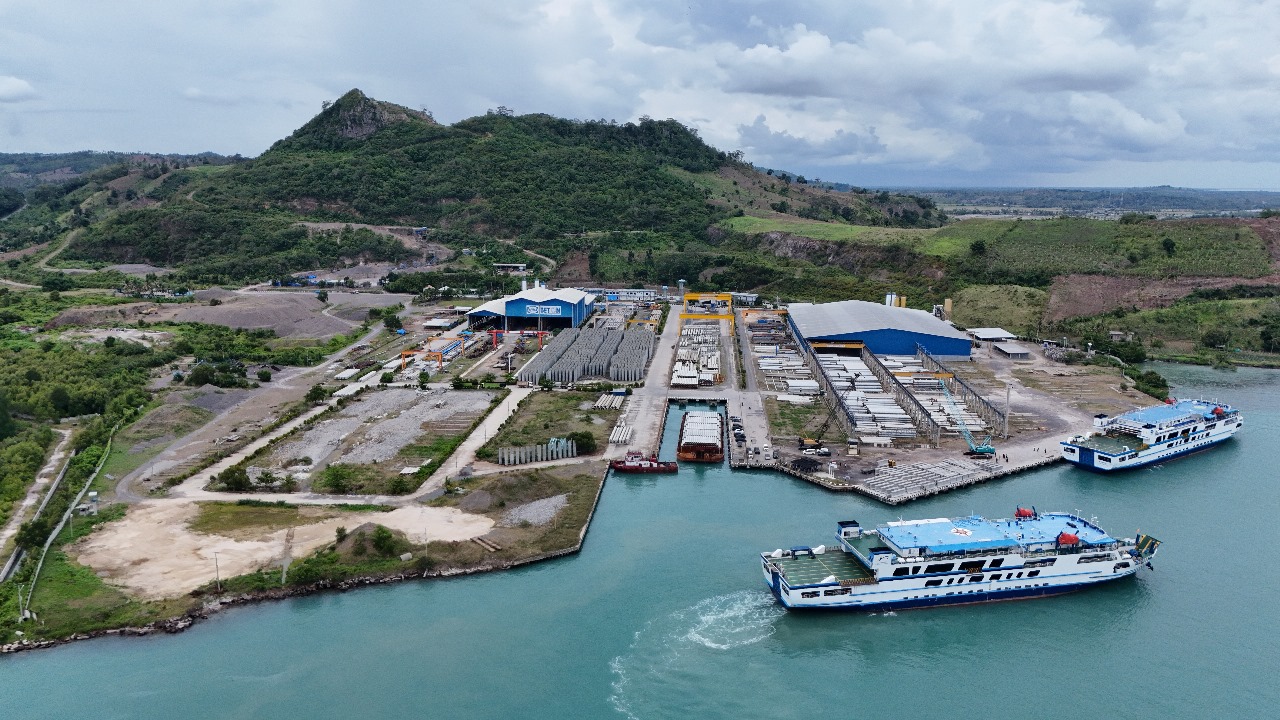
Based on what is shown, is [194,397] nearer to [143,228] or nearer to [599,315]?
[599,315]

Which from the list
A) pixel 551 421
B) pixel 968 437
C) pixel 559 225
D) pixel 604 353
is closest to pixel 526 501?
pixel 551 421

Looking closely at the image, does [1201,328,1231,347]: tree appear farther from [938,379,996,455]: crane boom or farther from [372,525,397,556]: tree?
[372,525,397,556]: tree

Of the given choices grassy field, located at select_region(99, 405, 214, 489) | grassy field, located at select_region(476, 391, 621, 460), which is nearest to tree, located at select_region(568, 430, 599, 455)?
grassy field, located at select_region(476, 391, 621, 460)

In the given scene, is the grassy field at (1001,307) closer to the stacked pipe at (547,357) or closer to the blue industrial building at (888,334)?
the blue industrial building at (888,334)

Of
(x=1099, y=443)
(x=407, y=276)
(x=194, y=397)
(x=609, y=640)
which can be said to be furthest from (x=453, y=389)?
(x=407, y=276)

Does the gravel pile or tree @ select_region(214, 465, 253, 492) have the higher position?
tree @ select_region(214, 465, 253, 492)

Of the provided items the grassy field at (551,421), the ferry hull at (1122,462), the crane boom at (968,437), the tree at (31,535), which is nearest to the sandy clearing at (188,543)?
the tree at (31,535)
